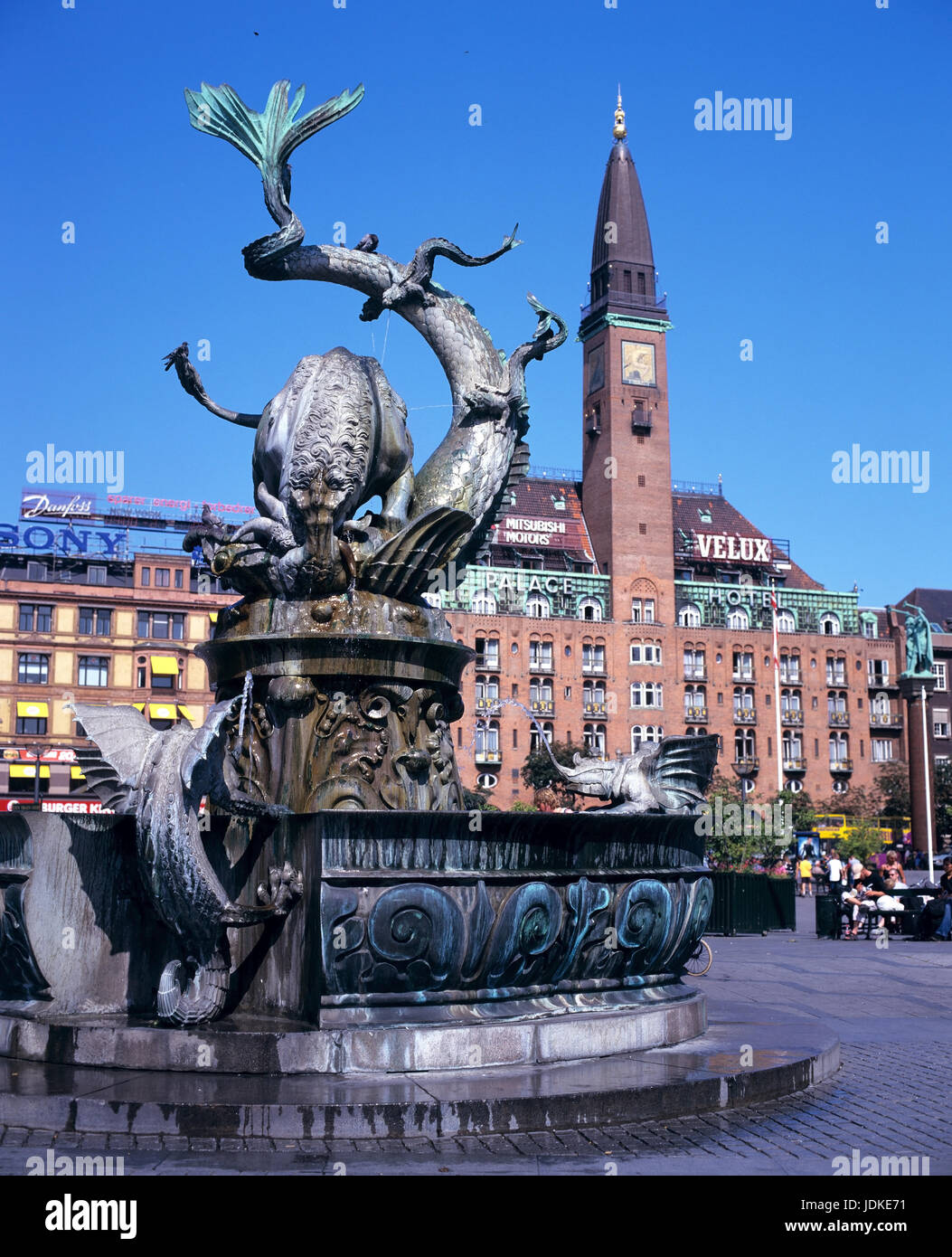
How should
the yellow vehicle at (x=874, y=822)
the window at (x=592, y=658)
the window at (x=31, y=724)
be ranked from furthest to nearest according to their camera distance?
1. the yellow vehicle at (x=874, y=822)
2. the window at (x=592, y=658)
3. the window at (x=31, y=724)

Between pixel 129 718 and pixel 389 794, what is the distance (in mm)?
1829

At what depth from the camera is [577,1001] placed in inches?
351

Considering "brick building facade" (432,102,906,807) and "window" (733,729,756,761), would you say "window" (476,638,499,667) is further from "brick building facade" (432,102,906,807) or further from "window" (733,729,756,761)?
"window" (733,729,756,761)

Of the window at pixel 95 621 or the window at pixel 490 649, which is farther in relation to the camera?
the window at pixel 490 649

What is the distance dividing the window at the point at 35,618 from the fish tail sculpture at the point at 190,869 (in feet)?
219

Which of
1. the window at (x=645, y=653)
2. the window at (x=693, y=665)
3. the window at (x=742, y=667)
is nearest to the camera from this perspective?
the window at (x=645, y=653)

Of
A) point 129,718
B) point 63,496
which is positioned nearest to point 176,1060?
point 129,718

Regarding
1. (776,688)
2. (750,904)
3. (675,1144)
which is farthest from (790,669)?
(675,1144)

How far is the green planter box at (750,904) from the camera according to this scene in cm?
2531

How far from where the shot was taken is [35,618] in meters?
72.0

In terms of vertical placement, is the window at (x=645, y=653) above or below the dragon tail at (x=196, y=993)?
above

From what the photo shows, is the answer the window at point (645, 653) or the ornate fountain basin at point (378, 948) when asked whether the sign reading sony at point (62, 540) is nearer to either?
the window at point (645, 653)

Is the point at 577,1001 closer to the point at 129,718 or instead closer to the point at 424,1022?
the point at 424,1022

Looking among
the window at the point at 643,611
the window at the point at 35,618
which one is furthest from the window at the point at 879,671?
the window at the point at 35,618
